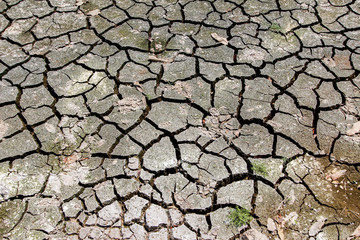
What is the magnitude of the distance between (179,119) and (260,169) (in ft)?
2.65

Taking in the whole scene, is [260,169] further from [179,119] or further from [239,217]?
[179,119]

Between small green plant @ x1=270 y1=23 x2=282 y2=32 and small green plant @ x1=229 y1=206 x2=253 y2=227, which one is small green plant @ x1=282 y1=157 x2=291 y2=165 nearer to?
small green plant @ x1=229 y1=206 x2=253 y2=227

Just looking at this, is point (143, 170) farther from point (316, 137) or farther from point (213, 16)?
point (213, 16)

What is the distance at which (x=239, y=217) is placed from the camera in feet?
7.65

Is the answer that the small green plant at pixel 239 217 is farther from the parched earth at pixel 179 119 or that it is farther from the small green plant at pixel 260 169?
the small green plant at pixel 260 169

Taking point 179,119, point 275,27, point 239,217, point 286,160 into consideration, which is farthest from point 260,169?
point 275,27

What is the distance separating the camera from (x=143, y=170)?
2584mm

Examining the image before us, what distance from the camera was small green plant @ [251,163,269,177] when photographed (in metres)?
2.56

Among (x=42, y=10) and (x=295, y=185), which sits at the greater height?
(x=42, y=10)

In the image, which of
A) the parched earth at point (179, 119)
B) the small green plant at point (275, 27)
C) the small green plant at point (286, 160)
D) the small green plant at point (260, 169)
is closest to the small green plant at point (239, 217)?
the parched earth at point (179, 119)

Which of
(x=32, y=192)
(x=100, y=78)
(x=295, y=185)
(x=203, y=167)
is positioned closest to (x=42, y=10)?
(x=100, y=78)

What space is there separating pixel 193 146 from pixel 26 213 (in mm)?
1335

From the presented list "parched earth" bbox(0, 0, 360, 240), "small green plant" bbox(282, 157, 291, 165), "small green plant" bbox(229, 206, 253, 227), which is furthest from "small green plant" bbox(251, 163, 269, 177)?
"small green plant" bbox(229, 206, 253, 227)

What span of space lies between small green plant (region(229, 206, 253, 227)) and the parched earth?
0.09ft
